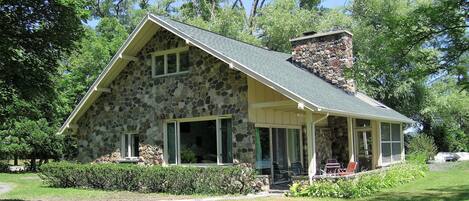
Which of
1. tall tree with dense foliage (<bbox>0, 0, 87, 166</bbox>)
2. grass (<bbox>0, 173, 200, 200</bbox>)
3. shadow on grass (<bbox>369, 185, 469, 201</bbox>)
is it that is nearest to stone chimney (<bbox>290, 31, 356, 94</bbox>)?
shadow on grass (<bbox>369, 185, 469, 201</bbox>)

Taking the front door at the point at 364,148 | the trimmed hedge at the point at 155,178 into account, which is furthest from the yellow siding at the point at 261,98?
the front door at the point at 364,148

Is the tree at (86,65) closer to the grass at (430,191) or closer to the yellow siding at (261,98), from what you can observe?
the yellow siding at (261,98)

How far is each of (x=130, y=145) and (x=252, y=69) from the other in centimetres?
613

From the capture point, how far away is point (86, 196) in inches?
572

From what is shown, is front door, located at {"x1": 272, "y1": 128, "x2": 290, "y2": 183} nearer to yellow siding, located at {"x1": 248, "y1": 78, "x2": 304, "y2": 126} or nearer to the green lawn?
yellow siding, located at {"x1": 248, "y1": 78, "x2": 304, "y2": 126}

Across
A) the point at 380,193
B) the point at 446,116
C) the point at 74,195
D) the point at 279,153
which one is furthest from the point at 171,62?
the point at 446,116

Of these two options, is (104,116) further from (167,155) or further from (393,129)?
(393,129)

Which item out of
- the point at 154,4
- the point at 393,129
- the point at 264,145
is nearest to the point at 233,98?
the point at 264,145

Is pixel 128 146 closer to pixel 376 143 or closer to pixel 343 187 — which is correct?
pixel 343 187

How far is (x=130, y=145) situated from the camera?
18453 mm

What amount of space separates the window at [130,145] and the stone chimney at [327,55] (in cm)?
741

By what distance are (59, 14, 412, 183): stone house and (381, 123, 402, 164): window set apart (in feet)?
0.77

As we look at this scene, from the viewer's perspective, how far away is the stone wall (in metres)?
15.7

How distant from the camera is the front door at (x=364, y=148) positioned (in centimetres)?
2076
